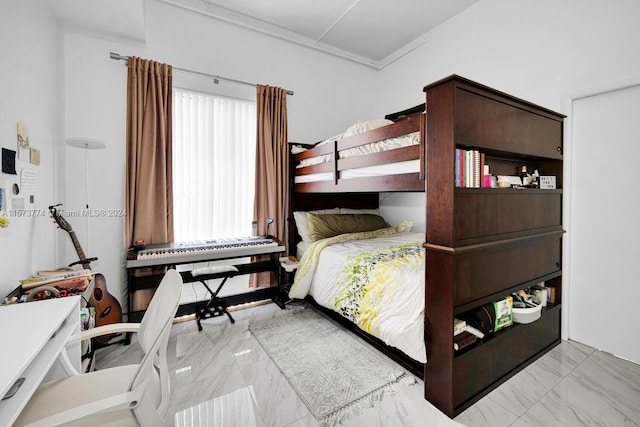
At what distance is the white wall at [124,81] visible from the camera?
2492mm

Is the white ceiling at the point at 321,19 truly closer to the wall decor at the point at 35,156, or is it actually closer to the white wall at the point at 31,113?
the white wall at the point at 31,113

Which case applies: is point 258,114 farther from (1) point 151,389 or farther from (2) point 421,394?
(2) point 421,394

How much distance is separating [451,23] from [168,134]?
3.38m

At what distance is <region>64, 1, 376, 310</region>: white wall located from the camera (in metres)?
2.49

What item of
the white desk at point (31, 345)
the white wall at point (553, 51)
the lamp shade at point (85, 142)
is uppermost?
the white wall at point (553, 51)

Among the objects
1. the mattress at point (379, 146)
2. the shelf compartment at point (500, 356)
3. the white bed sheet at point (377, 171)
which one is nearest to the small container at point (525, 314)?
the shelf compartment at point (500, 356)

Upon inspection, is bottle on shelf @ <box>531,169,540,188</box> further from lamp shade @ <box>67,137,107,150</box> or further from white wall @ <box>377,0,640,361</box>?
lamp shade @ <box>67,137,107,150</box>

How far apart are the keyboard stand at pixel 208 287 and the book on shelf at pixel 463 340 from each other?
1935 millimetres

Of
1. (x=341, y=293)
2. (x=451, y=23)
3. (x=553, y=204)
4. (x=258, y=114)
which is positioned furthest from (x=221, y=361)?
(x=451, y=23)

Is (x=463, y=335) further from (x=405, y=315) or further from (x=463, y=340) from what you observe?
(x=405, y=315)

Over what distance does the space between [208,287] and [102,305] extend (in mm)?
820

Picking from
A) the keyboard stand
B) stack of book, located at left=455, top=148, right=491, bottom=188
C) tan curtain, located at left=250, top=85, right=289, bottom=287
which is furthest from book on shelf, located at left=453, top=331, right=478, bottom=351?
tan curtain, located at left=250, top=85, right=289, bottom=287

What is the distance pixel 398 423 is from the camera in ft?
5.03

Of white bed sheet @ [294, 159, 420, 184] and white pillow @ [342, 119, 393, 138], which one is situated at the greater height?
white pillow @ [342, 119, 393, 138]
